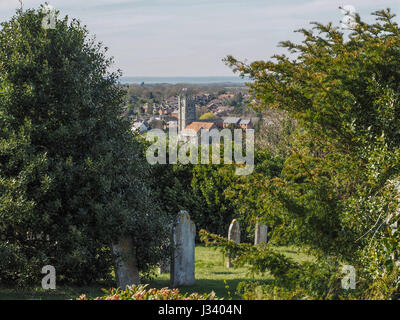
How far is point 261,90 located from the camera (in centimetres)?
671

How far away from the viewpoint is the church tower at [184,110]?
80.1 metres

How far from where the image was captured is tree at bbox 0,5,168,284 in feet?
23.9

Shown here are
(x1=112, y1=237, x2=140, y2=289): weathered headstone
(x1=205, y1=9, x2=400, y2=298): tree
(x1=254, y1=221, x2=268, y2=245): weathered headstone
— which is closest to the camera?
(x1=205, y1=9, x2=400, y2=298): tree

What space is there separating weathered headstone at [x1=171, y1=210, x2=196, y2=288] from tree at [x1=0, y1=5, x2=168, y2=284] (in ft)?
1.62

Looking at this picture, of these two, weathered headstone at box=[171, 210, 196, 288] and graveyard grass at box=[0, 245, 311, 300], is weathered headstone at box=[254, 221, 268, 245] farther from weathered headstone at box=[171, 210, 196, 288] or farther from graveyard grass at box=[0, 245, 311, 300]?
weathered headstone at box=[171, 210, 196, 288]

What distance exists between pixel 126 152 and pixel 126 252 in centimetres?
170

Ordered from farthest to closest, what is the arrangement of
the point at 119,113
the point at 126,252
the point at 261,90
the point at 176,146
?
the point at 176,146 → the point at 119,113 → the point at 126,252 → the point at 261,90

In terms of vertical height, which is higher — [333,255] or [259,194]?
[259,194]

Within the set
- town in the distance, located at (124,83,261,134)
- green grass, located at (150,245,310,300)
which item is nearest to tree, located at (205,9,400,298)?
green grass, located at (150,245,310,300)

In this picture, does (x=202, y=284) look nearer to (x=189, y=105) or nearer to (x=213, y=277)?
(x=213, y=277)

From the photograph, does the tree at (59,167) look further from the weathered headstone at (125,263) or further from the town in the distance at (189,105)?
the town in the distance at (189,105)
